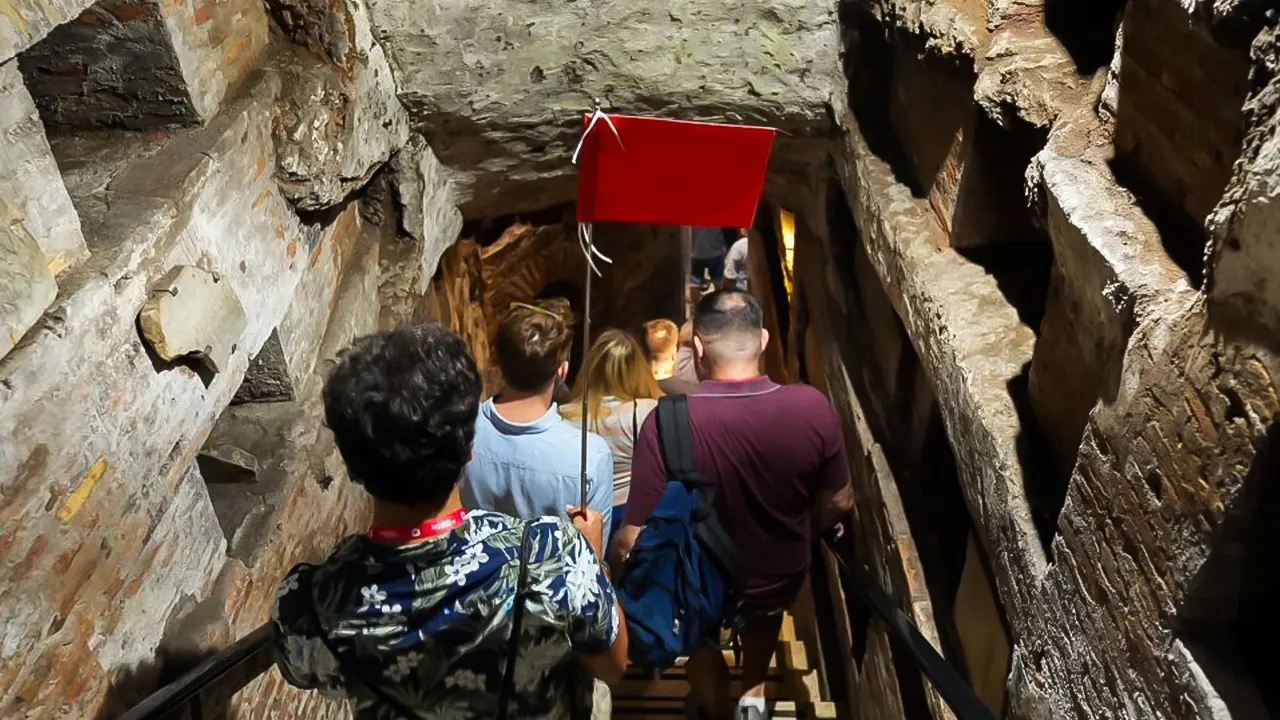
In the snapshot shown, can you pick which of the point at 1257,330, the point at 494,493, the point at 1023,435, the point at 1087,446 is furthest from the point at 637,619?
the point at 1257,330

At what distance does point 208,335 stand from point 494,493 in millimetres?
870

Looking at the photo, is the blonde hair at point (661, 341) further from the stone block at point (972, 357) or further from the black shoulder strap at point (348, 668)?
the black shoulder strap at point (348, 668)

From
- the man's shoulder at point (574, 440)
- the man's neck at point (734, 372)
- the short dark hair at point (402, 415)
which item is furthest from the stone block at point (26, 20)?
the man's neck at point (734, 372)

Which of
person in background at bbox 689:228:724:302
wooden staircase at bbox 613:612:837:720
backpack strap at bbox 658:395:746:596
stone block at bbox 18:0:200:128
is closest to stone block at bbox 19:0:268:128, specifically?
stone block at bbox 18:0:200:128

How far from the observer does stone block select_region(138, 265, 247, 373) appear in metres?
2.14

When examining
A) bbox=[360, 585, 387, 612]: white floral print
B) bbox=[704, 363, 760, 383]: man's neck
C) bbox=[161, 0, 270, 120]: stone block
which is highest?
bbox=[161, 0, 270, 120]: stone block

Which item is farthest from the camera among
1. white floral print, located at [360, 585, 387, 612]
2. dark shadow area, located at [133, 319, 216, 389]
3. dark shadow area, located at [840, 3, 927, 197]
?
dark shadow area, located at [840, 3, 927, 197]

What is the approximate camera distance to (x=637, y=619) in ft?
7.69

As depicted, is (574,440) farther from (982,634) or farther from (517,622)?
(982,634)

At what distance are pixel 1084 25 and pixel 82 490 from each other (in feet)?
8.81

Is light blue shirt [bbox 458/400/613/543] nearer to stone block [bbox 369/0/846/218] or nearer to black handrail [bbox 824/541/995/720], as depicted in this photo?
black handrail [bbox 824/541/995/720]

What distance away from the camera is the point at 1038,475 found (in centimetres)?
198

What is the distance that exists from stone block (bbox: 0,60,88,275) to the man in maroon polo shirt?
1.43 meters

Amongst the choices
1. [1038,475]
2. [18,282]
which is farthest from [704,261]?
[18,282]
